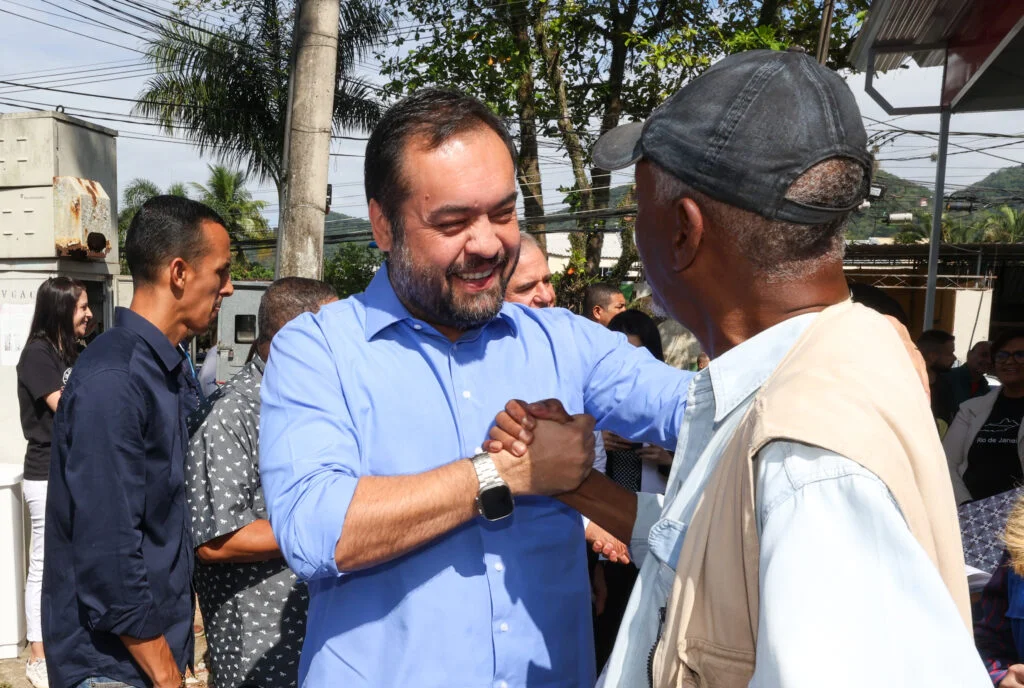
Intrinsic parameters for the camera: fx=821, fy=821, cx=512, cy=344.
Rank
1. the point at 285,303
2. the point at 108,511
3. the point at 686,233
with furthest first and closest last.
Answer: the point at 285,303, the point at 108,511, the point at 686,233

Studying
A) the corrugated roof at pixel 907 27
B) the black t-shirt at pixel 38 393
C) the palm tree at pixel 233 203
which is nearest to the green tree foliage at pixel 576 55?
the corrugated roof at pixel 907 27

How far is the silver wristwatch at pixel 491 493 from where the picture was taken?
1472 mm

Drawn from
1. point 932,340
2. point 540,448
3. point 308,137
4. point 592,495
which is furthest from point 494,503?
point 932,340

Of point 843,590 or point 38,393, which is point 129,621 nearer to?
point 843,590

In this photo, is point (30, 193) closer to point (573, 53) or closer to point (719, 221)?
point (719, 221)

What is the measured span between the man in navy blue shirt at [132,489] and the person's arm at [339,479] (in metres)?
0.92

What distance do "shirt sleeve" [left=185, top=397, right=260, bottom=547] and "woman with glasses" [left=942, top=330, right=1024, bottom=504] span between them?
4216 millimetres

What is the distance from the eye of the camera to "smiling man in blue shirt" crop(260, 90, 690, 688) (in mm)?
1449

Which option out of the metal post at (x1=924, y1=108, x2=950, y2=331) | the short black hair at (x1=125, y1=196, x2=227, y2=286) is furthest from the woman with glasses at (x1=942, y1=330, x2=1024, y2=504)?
the short black hair at (x1=125, y1=196, x2=227, y2=286)

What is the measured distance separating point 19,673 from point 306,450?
16.0 ft

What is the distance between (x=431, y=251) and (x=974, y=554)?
274 centimetres

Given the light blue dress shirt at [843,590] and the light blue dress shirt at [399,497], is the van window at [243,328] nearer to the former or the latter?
the light blue dress shirt at [399,497]

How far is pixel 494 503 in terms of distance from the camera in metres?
1.48

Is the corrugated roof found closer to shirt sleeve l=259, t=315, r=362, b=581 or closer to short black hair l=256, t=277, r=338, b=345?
short black hair l=256, t=277, r=338, b=345
